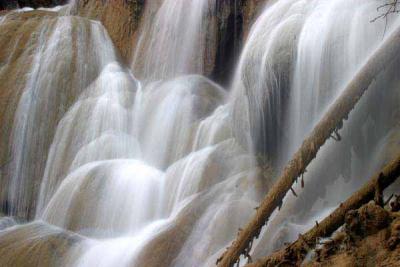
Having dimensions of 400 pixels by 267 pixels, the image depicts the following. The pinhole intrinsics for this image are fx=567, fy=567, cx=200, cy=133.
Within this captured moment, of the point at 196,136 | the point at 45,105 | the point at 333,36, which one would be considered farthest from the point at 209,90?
the point at 333,36

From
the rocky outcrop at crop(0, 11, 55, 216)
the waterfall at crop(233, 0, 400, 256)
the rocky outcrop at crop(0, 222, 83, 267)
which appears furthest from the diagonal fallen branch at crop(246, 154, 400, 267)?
the rocky outcrop at crop(0, 11, 55, 216)

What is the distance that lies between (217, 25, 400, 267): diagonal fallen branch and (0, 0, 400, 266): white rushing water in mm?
731

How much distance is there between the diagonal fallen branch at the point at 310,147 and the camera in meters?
4.40

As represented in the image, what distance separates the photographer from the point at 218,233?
621 cm

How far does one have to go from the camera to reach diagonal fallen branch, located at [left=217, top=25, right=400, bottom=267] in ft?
14.4

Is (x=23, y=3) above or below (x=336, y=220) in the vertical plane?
above

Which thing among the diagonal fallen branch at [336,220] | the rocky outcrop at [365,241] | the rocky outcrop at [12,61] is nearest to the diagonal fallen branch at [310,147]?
the diagonal fallen branch at [336,220]

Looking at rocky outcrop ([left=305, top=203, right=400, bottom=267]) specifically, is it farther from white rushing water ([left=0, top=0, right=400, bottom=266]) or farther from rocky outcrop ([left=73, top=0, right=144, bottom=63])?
rocky outcrop ([left=73, top=0, right=144, bottom=63])

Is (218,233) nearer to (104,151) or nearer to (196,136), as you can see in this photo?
(196,136)

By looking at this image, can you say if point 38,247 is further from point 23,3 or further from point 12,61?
point 23,3

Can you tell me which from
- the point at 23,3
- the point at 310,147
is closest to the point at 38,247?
the point at 310,147

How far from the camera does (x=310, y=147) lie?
4.65 m

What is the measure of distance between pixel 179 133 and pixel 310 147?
18.2 feet

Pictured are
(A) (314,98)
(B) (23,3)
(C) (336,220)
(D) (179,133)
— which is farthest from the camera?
(B) (23,3)
